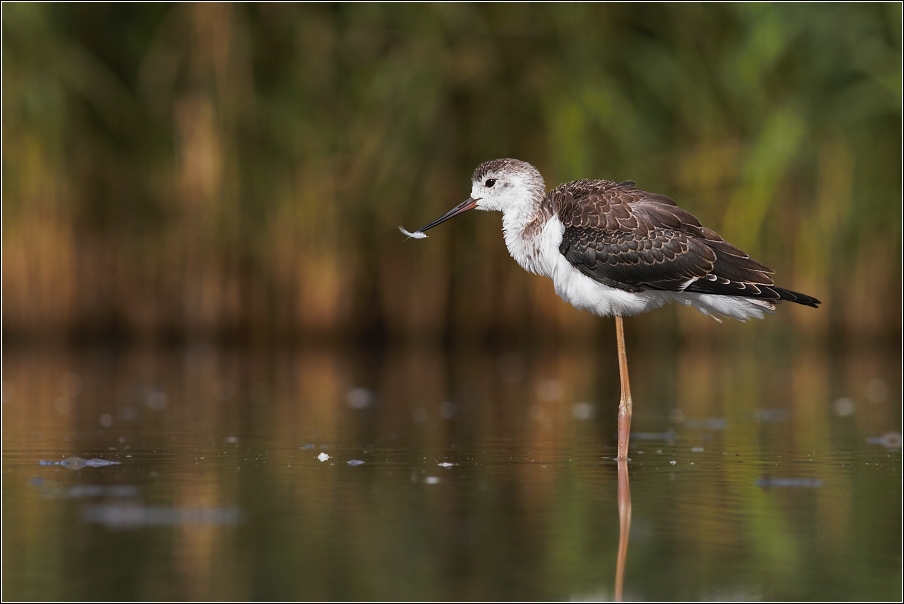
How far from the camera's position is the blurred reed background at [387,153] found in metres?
14.1

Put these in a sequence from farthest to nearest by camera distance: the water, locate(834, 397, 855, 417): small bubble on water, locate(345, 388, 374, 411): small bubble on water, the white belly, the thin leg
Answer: locate(345, 388, 374, 411): small bubble on water
locate(834, 397, 855, 417): small bubble on water
the white belly
the thin leg
the water

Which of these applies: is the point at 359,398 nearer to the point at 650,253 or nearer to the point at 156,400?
the point at 156,400

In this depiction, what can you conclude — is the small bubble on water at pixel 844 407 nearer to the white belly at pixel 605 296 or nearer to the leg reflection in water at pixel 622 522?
the white belly at pixel 605 296

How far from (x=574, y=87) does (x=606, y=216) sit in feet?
20.9

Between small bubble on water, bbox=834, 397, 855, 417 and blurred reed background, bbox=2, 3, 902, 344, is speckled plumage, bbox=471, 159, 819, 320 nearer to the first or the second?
small bubble on water, bbox=834, 397, 855, 417

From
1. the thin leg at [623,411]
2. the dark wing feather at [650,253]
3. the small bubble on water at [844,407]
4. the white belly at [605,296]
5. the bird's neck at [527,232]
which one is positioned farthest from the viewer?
the small bubble on water at [844,407]

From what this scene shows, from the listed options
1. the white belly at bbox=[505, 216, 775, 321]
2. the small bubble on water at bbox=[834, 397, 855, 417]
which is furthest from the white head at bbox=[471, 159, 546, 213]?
the small bubble on water at bbox=[834, 397, 855, 417]

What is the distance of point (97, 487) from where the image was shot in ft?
20.0

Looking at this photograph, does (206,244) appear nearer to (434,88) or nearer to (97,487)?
(434,88)

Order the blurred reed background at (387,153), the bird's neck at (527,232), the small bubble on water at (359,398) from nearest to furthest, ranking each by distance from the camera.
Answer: the bird's neck at (527,232) → the small bubble on water at (359,398) → the blurred reed background at (387,153)

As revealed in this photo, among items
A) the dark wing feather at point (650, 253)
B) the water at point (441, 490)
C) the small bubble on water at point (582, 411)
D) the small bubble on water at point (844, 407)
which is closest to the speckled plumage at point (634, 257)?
the dark wing feather at point (650, 253)

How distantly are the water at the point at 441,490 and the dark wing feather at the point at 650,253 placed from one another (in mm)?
857

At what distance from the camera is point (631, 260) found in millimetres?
7934

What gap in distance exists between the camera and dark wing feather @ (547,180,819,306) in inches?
309
